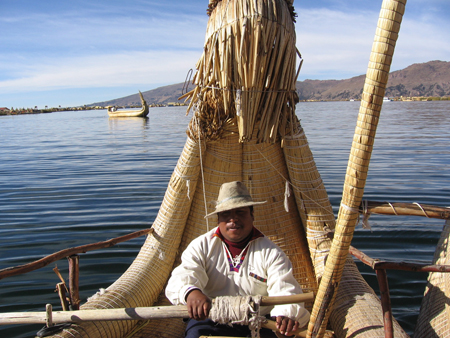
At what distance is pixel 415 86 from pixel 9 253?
147 meters

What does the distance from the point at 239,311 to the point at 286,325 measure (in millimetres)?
257

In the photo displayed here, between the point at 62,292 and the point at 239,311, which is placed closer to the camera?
the point at 239,311

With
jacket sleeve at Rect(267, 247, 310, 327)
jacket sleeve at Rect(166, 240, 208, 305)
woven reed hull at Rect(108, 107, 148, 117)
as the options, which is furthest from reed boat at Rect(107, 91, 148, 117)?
jacket sleeve at Rect(267, 247, 310, 327)

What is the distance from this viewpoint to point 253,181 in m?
3.14

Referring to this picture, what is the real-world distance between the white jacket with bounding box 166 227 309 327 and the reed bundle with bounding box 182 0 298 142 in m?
0.96

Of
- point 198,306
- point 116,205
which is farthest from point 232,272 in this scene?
point 116,205

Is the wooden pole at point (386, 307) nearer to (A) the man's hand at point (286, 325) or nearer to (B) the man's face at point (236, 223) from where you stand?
(A) the man's hand at point (286, 325)

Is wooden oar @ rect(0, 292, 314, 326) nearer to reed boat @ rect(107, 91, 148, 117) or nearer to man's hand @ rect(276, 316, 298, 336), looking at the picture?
man's hand @ rect(276, 316, 298, 336)

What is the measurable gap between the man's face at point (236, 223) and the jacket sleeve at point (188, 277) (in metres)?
0.19

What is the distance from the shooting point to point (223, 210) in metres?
2.09

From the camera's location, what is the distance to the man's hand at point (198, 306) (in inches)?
72.2

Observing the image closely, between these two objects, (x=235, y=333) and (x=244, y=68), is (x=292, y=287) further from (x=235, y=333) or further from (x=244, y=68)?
(x=244, y=68)

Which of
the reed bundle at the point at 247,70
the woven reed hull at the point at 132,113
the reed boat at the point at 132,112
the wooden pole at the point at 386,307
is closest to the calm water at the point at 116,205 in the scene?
the wooden pole at the point at 386,307

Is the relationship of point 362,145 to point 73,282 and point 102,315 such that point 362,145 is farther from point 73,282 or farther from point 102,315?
point 73,282
